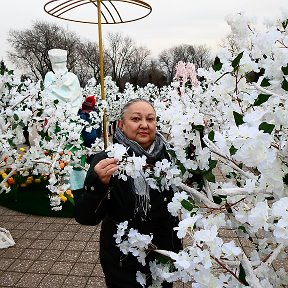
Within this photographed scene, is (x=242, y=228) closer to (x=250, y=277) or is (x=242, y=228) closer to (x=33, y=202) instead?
(x=250, y=277)

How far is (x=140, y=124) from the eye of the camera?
6.10 ft

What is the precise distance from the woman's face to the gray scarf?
47mm

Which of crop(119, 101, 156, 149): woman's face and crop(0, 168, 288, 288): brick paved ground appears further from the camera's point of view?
crop(0, 168, 288, 288): brick paved ground

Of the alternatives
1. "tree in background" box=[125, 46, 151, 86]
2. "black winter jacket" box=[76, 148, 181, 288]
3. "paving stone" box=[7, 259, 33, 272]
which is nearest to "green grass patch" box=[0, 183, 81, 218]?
"paving stone" box=[7, 259, 33, 272]

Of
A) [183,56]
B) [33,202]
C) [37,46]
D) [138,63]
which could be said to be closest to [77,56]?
[37,46]

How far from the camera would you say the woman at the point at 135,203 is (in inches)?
70.3

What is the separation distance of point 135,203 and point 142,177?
0.15m

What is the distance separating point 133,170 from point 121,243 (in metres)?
0.56

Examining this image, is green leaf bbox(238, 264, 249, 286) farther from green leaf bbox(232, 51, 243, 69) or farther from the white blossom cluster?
green leaf bbox(232, 51, 243, 69)

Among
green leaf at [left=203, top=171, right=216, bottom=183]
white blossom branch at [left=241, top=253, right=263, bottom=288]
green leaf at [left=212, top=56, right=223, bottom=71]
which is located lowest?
white blossom branch at [left=241, top=253, right=263, bottom=288]

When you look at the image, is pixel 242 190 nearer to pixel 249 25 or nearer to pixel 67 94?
pixel 249 25

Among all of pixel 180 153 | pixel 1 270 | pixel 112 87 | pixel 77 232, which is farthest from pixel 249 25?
pixel 112 87

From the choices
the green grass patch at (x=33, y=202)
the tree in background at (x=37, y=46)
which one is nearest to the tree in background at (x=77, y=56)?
the tree in background at (x=37, y=46)

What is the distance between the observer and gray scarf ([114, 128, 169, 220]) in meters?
1.75
